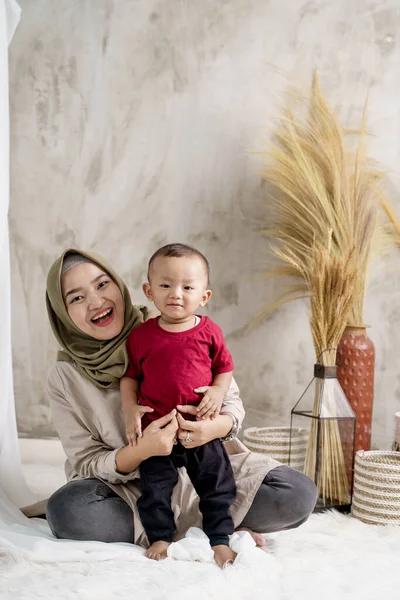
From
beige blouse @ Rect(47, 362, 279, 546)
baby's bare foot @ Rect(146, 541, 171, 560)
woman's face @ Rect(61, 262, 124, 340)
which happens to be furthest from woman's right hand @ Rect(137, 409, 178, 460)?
woman's face @ Rect(61, 262, 124, 340)

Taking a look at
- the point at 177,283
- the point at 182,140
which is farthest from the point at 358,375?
the point at 182,140

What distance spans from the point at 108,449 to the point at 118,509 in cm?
18

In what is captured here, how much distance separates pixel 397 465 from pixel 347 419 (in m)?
0.23

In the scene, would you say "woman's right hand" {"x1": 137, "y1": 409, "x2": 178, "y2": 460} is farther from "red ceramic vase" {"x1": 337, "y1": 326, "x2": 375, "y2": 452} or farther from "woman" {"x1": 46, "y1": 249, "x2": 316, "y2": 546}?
"red ceramic vase" {"x1": 337, "y1": 326, "x2": 375, "y2": 452}

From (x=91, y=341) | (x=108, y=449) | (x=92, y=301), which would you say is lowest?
(x=108, y=449)

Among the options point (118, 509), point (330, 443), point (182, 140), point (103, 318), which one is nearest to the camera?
point (118, 509)

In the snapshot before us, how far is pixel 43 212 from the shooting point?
309cm

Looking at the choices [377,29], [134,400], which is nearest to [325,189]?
[377,29]

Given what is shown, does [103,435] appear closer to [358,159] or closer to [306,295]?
[306,295]

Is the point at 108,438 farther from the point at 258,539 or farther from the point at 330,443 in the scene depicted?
the point at 330,443

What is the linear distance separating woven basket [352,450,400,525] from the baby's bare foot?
2.64 ft

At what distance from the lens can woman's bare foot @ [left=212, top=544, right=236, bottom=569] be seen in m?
1.79

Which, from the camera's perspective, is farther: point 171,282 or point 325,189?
point 325,189

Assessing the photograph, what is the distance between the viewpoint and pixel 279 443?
2.62 meters
